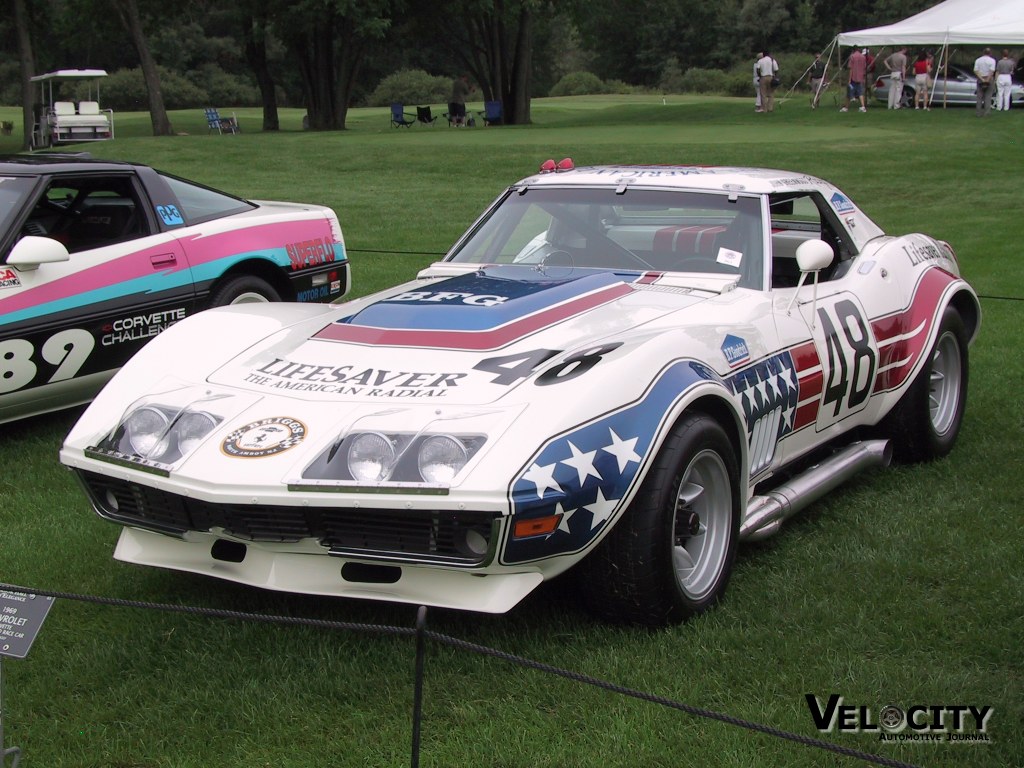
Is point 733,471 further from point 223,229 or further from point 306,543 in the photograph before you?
point 223,229

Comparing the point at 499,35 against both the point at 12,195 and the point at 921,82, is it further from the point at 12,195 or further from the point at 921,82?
the point at 12,195

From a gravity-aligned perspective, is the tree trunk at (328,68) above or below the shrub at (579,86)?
above

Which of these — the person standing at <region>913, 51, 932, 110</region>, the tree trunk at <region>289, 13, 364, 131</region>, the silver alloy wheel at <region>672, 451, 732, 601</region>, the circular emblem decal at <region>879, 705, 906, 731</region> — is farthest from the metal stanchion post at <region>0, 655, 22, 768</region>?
the tree trunk at <region>289, 13, 364, 131</region>

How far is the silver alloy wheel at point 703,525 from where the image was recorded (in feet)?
12.2

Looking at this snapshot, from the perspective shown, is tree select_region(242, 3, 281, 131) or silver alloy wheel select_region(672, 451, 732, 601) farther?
tree select_region(242, 3, 281, 131)

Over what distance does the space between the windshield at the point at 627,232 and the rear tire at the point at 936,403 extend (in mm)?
1148

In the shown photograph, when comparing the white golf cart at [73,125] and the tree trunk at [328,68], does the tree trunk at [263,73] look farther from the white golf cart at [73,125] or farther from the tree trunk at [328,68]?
the white golf cart at [73,125]

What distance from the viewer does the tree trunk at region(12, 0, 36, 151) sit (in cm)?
3247

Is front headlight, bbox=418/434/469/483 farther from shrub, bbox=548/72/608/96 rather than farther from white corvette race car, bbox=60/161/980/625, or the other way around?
shrub, bbox=548/72/608/96

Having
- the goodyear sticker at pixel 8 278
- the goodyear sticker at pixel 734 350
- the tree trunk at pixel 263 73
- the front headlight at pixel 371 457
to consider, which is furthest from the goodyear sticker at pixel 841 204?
the tree trunk at pixel 263 73

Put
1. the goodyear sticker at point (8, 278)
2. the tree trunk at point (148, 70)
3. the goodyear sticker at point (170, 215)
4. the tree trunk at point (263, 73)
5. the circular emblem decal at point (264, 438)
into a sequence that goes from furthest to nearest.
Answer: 1. the tree trunk at point (263, 73)
2. the tree trunk at point (148, 70)
3. the goodyear sticker at point (170, 215)
4. the goodyear sticker at point (8, 278)
5. the circular emblem decal at point (264, 438)

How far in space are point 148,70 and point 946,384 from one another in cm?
3069

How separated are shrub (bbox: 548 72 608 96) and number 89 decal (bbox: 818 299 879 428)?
60987mm

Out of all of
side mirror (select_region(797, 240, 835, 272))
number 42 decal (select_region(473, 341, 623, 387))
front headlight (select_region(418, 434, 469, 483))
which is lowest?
front headlight (select_region(418, 434, 469, 483))
